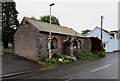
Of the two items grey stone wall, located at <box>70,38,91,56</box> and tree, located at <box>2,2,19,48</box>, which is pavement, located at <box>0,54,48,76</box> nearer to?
grey stone wall, located at <box>70,38,91,56</box>

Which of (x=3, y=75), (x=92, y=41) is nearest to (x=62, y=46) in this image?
(x=92, y=41)

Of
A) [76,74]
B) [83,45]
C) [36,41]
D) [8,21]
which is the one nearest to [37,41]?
[36,41]

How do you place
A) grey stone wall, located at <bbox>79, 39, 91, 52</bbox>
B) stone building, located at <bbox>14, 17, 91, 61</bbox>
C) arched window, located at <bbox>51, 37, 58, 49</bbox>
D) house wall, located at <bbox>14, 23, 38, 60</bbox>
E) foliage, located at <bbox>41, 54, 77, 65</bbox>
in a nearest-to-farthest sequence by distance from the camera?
foliage, located at <bbox>41, 54, 77, 65</bbox>, stone building, located at <bbox>14, 17, 91, 61</bbox>, house wall, located at <bbox>14, 23, 38, 60</bbox>, arched window, located at <bbox>51, 37, 58, 49</bbox>, grey stone wall, located at <bbox>79, 39, 91, 52</bbox>

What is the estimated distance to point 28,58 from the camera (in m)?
17.3

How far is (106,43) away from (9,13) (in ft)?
95.2

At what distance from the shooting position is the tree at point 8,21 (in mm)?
34188

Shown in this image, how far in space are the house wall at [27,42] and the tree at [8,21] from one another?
16.2 metres

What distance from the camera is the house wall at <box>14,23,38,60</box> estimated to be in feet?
54.8

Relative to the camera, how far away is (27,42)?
1761 cm

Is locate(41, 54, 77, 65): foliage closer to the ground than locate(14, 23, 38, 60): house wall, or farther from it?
closer to the ground

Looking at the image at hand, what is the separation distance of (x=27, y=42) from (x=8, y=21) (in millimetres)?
21335

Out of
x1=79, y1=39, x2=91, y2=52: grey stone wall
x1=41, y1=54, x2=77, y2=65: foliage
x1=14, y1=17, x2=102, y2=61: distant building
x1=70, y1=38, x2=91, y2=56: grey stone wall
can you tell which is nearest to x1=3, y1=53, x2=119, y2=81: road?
x1=41, y1=54, x2=77, y2=65: foliage

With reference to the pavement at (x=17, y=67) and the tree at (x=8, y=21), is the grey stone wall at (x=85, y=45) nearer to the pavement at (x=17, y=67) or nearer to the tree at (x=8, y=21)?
the pavement at (x=17, y=67)

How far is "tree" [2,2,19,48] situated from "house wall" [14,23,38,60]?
1618cm
